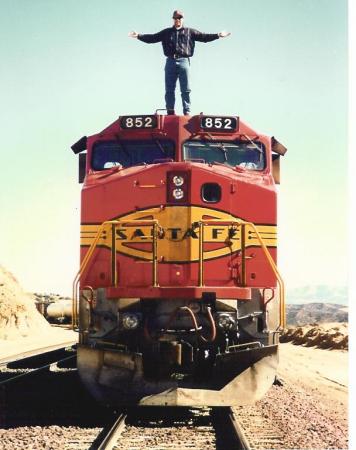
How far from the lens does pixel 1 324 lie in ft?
85.1

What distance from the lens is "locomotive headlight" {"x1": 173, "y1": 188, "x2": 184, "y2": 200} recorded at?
7344mm

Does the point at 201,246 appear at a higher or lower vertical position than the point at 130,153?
lower

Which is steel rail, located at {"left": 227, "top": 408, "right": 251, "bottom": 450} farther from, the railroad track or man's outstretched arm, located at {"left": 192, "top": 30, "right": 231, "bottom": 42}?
man's outstretched arm, located at {"left": 192, "top": 30, "right": 231, "bottom": 42}

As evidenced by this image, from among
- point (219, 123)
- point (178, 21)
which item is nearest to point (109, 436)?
point (219, 123)

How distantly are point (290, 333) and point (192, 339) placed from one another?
61.2 feet

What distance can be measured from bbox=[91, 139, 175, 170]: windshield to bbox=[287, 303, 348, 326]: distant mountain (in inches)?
898

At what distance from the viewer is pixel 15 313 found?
2753 cm

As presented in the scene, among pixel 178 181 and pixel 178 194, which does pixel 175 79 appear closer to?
pixel 178 181

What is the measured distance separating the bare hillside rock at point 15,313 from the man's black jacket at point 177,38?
61.1 feet

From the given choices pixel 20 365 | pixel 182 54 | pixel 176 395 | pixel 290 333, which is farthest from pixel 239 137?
pixel 290 333

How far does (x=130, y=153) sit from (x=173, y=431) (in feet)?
10.7

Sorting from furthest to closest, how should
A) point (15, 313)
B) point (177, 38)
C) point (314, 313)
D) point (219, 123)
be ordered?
point (314, 313) < point (15, 313) < point (177, 38) < point (219, 123)

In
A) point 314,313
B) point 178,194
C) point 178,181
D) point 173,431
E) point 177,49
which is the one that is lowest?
point 314,313

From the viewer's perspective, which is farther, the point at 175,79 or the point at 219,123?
the point at 175,79
